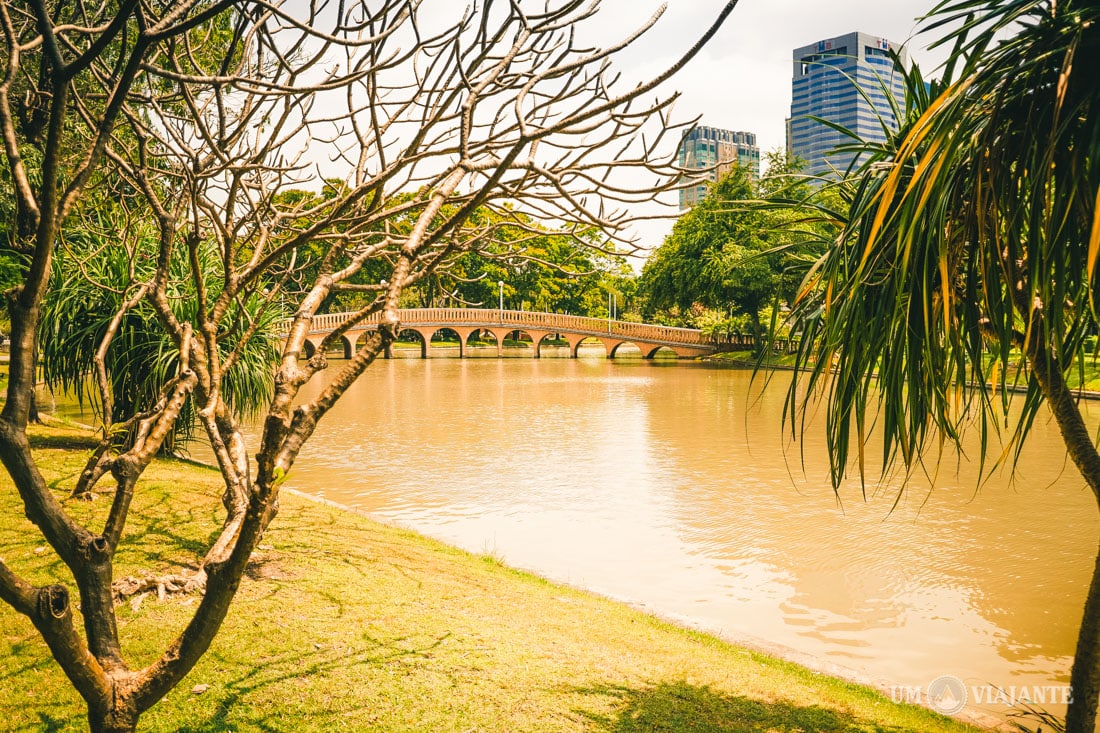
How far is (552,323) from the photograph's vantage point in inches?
1786

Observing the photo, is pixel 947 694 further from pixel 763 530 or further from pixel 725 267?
pixel 725 267

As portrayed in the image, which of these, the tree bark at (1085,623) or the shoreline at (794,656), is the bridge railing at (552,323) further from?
the tree bark at (1085,623)

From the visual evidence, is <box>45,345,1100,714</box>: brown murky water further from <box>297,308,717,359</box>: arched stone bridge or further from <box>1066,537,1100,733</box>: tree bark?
<box>297,308,717,359</box>: arched stone bridge

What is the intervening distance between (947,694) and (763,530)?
13.4 feet

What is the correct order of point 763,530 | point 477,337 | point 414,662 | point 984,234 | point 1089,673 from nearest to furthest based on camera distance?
point 984,234, point 1089,673, point 414,662, point 763,530, point 477,337

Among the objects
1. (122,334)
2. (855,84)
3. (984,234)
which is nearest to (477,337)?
(122,334)

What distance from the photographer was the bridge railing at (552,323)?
1686 inches

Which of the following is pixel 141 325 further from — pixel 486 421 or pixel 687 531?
pixel 486 421

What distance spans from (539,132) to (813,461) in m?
12.2

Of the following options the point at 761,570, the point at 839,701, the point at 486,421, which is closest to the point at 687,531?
the point at 761,570

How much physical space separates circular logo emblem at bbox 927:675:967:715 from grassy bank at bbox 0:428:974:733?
0.25 metres

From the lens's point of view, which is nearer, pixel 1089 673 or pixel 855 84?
pixel 1089 673

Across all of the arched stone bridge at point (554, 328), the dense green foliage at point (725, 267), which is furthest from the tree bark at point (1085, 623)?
the arched stone bridge at point (554, 328)

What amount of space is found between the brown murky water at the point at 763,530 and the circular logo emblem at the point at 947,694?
0.40ft
